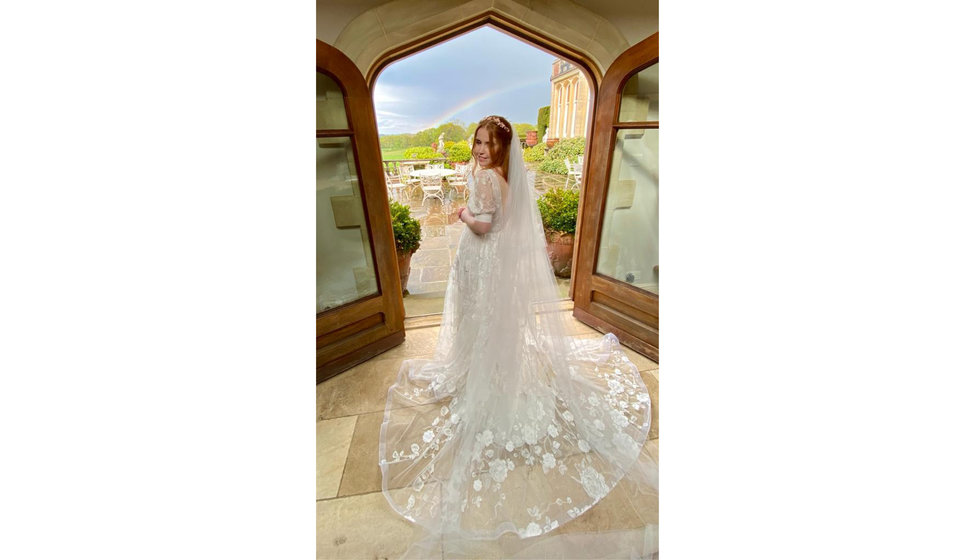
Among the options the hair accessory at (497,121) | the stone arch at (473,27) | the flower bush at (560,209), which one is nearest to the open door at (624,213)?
the stone arch at (473,27)

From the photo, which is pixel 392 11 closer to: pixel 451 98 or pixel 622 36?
pixel 622 36

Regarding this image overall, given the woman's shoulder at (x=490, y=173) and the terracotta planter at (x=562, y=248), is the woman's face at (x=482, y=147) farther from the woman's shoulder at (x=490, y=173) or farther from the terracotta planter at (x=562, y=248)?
the terracotta planter at (x=562, y=248)

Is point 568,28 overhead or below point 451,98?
below

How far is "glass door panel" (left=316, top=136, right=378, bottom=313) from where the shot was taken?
157 centimetres

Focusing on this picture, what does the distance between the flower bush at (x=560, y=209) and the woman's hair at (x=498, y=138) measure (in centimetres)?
230

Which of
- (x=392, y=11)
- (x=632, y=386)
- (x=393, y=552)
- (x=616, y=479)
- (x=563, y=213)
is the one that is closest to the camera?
(x=393, y=552)

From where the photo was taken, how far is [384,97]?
376cm

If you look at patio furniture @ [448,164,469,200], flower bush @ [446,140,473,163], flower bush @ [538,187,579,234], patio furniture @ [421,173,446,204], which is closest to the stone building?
flower bush @ [538,187,579,234]

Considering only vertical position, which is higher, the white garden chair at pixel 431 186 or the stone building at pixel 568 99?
the stone building at pixel 568 99

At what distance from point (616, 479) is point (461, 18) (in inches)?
75.0

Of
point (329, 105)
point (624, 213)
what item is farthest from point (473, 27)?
point (624, 213)

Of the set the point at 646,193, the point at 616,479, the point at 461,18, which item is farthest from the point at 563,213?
the point at 616,479

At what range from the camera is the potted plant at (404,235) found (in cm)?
300

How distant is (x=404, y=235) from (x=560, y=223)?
153cm
